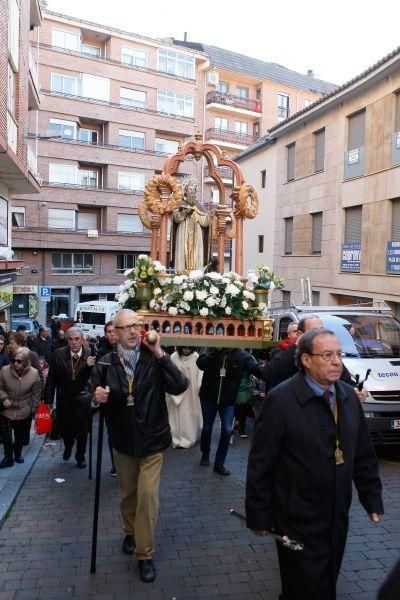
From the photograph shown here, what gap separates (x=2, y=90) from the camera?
12820 millimetres

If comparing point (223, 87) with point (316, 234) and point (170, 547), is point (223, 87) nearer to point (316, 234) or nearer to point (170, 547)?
point (316, 234)

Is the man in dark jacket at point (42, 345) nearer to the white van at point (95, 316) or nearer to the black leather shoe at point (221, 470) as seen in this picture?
the black leather shoe at point (221, 470)

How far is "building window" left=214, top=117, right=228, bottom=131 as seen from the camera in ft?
140

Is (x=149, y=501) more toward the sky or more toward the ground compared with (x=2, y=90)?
more toward the ground

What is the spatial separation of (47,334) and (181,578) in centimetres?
1015

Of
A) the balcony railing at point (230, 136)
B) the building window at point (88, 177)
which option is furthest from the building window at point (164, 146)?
the building window at point (88, 177)

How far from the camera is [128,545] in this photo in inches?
190

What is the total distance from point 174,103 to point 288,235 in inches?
771

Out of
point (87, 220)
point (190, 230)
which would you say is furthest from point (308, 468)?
point (87, 220)

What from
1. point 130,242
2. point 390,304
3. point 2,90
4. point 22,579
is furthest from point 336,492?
point 130,242

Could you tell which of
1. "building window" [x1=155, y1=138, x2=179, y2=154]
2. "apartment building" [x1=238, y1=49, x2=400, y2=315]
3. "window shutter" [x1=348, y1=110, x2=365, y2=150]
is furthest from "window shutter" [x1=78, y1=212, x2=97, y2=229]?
"window shutter" [x1=348, y1=110, x2=365, y2=150]

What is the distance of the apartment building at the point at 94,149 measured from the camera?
3412 centimetres

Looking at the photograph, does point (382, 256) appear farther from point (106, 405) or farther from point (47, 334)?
point (106, 405)

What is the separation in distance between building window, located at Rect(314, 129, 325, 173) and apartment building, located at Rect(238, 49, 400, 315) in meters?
0.04
